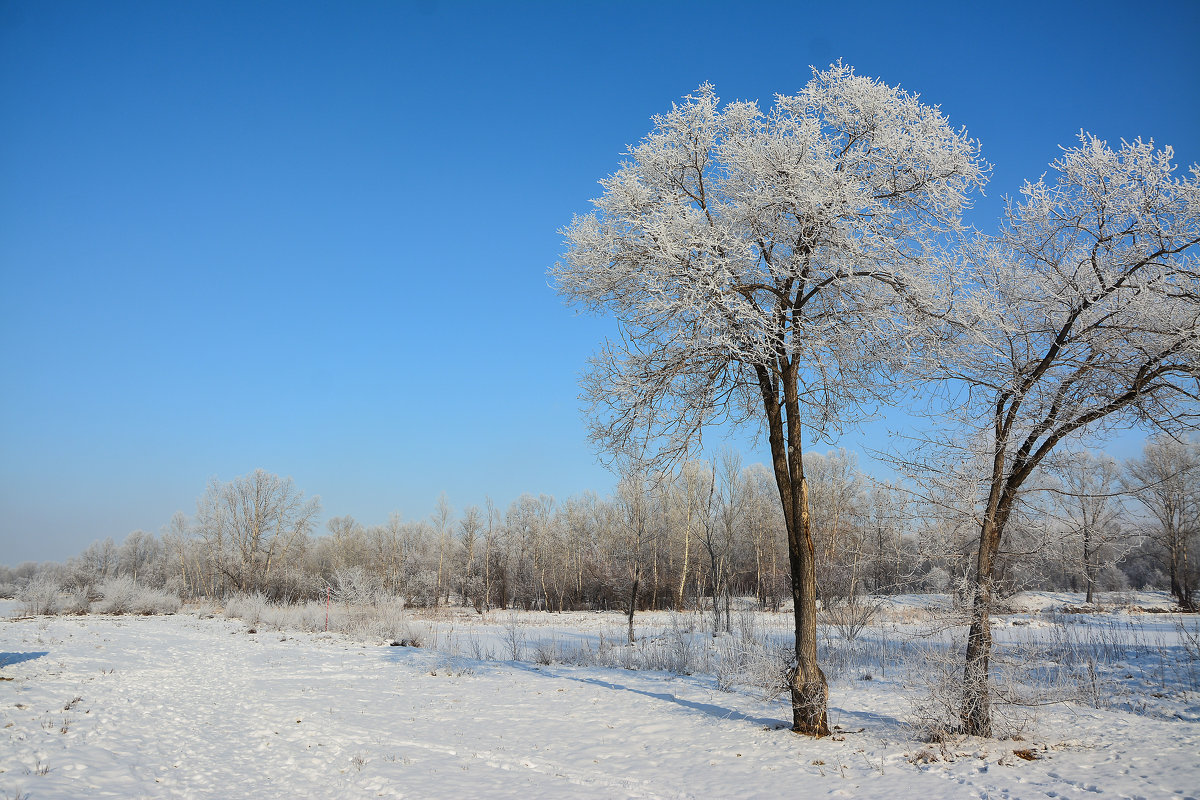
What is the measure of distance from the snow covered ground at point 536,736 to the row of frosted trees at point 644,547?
2.17 m

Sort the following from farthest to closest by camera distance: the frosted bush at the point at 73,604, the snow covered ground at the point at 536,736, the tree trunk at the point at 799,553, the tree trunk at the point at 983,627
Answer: the frosted bush at the point at 73,604
the tree trunk at the point at 799,553
the tree trunk at the point at 983,627
the snow covered ground at the point at 536,736

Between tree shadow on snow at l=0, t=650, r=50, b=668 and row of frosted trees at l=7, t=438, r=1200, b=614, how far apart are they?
1292 cm

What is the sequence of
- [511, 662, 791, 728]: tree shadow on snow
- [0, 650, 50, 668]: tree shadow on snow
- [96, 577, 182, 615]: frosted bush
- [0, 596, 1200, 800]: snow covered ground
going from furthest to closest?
[96, 577, 182, 615]: frosted bush
[0, 650, 50, 668]: tree shadow on snow
[511, 662, 791, 728]: tree shadow on snow
[0, 596, 1200, 800]: snow covered ground

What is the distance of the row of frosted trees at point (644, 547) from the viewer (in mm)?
8203

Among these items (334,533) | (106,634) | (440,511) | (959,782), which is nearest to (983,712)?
(959,782)

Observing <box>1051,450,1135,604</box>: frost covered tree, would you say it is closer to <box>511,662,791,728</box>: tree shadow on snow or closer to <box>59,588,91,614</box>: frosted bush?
<box>511,662,791,728</box>: tree shadow on snow

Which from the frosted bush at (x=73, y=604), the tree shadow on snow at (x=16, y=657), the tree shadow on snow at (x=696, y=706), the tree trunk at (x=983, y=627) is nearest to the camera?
the tree trunk at (x=983, y=627)

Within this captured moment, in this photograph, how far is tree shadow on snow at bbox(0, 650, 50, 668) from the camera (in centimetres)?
1177

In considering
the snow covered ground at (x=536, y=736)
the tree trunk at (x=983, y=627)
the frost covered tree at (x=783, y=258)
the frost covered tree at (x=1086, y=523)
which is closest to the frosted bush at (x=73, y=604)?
the snow covered ground at (x=536, y=736)

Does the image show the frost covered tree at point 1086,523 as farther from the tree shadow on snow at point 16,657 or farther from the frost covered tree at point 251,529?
the frost covered tree at point 251,529

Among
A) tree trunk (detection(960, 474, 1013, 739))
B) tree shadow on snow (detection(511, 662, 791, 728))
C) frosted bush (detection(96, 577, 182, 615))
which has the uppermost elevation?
tree trunk (detection(960, 474, 1013, 739))

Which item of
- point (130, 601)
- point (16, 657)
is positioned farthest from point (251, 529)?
point (16, 657)

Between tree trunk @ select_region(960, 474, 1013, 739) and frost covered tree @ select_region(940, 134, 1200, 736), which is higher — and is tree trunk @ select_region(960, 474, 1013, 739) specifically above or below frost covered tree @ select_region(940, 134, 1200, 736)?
below

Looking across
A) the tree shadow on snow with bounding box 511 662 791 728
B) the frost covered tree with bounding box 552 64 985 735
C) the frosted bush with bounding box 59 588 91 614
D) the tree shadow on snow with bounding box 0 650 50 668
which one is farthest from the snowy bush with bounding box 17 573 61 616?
the frost covered tree with bounding box 552 64 985 735
